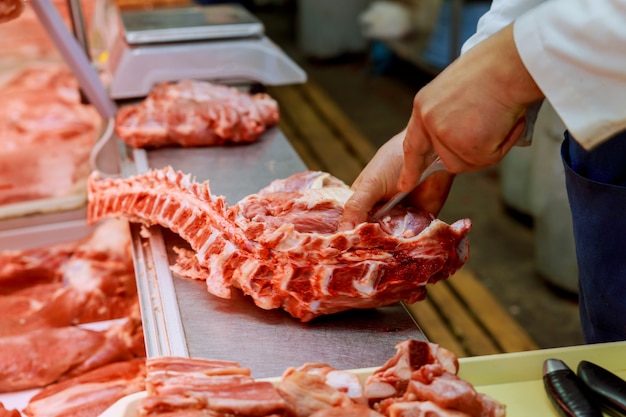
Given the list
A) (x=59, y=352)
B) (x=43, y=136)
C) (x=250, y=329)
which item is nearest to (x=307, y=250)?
(x=250, y=329)

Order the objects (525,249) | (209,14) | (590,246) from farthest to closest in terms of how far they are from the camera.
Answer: (525,249) < (209,14) < (590,246)

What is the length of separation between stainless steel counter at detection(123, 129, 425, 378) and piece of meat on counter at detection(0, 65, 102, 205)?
1.07 metres

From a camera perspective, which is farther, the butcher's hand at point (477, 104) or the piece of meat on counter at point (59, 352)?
the piece of meat on counter at point (59, 352)

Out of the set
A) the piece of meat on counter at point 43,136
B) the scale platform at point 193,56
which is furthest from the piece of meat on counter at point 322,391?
the scale platform at point 193,56

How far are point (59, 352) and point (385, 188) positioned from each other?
105 cm

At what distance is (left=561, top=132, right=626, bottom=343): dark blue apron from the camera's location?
1.77m

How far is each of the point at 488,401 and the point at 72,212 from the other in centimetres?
188

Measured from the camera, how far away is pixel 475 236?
535 centimetres

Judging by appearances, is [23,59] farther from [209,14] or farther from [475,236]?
[475,236]

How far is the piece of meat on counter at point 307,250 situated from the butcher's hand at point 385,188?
0.16ft

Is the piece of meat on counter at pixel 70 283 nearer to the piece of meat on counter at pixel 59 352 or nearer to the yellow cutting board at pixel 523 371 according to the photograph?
the piece of meat on counter at pixel 59 352

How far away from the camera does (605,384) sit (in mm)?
1334

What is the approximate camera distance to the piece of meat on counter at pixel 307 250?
1.62 metres

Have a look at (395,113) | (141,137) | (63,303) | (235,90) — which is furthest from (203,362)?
(395,113)
